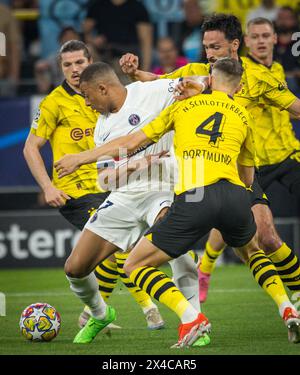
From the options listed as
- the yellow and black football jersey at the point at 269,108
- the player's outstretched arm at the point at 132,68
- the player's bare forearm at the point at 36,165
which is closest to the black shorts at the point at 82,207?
the player's bare forearm at the point at 36,165

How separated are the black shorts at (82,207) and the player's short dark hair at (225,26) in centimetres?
178

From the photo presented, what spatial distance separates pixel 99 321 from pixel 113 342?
0.22 meters

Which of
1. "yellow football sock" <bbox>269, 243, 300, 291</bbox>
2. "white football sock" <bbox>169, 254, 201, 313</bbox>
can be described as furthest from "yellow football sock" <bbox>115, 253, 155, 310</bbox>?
"yellow football sock" <bbox>269, 243, 300, 291</bbox>

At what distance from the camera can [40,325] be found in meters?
8.00

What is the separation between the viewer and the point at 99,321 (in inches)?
318

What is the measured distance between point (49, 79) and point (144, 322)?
643 cm

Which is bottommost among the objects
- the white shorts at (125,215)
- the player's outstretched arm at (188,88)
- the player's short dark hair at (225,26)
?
the white shorts at (125,215)

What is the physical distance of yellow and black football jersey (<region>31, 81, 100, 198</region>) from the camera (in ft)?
29.5

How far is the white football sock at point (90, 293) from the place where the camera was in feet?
25.7

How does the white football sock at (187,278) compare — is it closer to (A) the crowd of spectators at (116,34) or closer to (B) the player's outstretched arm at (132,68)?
(B) the player's outstretched arm at (132,68)

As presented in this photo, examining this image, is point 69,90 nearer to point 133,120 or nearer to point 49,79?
point 133,120

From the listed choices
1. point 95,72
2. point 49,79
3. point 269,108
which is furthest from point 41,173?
point 49,79

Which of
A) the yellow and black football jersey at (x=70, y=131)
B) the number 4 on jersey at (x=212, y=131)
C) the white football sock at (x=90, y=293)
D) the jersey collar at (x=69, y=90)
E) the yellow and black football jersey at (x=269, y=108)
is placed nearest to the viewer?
the number 4 on jersey at (x=212, y=131)
